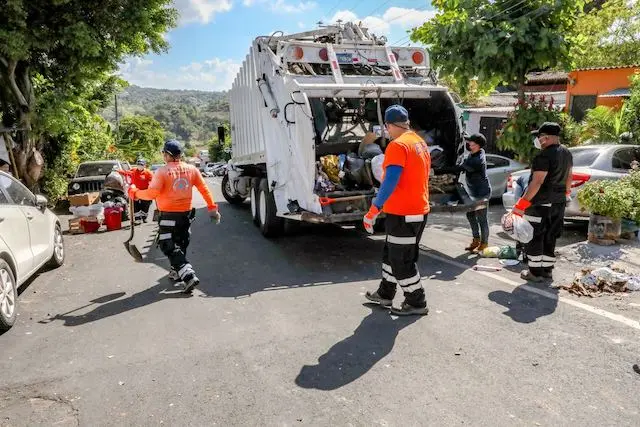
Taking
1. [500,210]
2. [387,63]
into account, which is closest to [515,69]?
[500,210]

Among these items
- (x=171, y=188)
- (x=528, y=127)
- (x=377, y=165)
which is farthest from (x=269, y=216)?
(x=528, y=127)

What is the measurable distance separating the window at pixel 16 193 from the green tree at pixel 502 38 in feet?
30.3

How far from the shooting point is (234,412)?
9.98ft

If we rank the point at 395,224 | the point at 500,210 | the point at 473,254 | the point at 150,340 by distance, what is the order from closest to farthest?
1. the point at 150,340
2. the point at 395,224
3. the point at 473,254
4. the point at 500,210

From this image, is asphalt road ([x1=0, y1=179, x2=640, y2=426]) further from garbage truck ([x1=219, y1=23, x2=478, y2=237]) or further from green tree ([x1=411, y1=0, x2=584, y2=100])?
green tree ([x1=411, y1=0, x2=584, y2=100])

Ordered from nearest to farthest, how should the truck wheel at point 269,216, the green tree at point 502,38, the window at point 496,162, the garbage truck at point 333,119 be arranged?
the garbage truck at point 333,119 → the truck wheel at point 269,216 → the green tree at point 502,38 → the window at point 496,162

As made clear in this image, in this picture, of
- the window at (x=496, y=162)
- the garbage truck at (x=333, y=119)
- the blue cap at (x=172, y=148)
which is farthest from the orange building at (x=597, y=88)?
the blue cap at (x=172, y=148)

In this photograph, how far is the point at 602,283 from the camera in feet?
16.8

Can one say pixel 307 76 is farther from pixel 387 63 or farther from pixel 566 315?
pixel 566 315

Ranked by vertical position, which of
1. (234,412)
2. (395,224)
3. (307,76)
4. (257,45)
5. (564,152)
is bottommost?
(234,412)

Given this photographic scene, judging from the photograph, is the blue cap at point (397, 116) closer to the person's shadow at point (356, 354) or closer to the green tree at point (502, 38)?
the person's shadow at point (356, 354)

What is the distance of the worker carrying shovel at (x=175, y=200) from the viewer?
17.7 ft

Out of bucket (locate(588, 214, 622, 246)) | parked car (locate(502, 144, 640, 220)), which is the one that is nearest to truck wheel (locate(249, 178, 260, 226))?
parked car (locate(502, 144, 640, 220))

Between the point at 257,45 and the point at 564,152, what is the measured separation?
4.32 m
